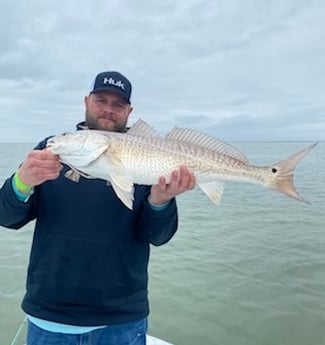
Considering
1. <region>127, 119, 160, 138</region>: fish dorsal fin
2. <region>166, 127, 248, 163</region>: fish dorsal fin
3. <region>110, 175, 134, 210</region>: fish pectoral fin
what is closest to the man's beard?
<region>127, 119, 160, 138</region>: fish dorsal fin

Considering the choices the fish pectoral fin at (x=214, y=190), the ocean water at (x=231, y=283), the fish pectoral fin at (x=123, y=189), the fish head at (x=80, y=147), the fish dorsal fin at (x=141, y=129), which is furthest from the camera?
the ocean water at (x=231, y=283)

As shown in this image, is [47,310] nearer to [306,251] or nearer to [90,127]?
[90,127]

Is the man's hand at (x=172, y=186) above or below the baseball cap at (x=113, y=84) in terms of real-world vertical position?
below

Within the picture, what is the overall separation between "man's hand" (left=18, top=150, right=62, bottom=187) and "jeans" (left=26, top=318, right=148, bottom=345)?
3.38 ft

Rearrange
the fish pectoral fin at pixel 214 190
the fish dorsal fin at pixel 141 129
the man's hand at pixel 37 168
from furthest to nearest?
1. the fish pectoral fin at pixel 214 190
2. the fish dorsal fin at pixel 141 129
3. the man's hand at pixel 37 168

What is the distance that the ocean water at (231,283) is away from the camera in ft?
21.8

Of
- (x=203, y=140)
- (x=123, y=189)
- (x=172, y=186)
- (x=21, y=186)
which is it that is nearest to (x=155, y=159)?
(x=172, y=186)

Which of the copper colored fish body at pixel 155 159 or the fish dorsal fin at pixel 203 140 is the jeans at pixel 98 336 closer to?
the copper colored fish body at pixel 155 159

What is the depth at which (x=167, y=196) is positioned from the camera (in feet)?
A: 9.30

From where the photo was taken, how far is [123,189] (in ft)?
8.74

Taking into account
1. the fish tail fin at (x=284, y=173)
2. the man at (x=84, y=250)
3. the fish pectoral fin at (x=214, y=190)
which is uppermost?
the fish tail fin at (x=284, y=173)

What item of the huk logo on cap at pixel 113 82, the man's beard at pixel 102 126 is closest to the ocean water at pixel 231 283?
the man's beard at pixel 102 126

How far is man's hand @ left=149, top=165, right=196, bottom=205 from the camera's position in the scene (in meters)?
2.81

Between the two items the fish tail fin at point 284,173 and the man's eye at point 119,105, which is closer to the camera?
the fish tail fin at point 284,173
